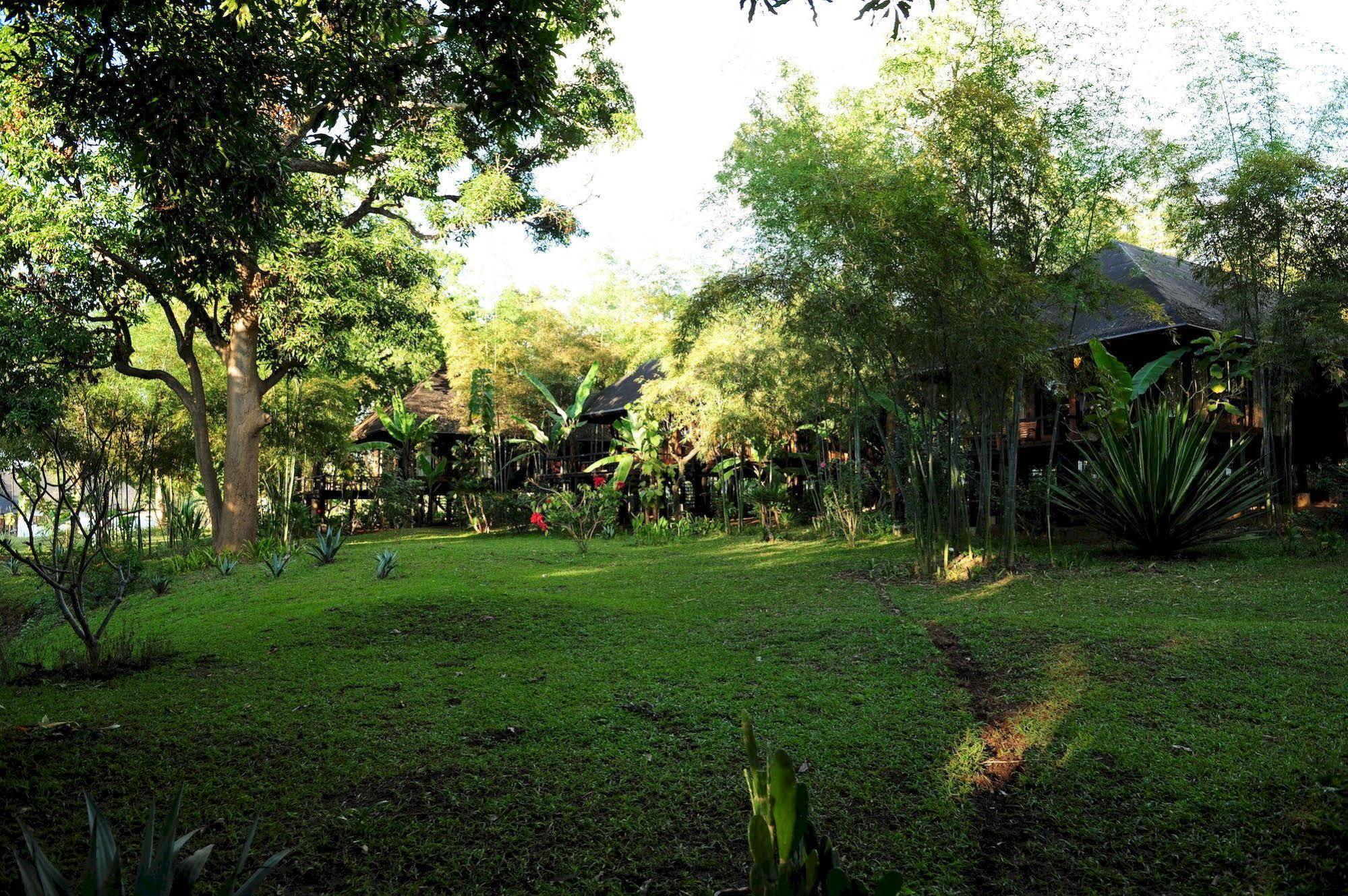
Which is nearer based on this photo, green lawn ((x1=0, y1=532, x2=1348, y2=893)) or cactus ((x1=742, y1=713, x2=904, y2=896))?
cactus ((x1=742, y1=713, x2=904, y2=896))

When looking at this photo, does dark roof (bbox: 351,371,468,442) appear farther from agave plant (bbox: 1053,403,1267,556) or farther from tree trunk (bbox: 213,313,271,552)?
agave plant (bbox: 1053,403,1267,556)

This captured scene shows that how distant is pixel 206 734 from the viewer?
3756mm

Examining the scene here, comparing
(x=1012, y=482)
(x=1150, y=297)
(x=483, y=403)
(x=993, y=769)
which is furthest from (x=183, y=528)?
(x=1150, y=297)

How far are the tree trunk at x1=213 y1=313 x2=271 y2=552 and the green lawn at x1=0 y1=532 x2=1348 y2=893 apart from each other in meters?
6.46

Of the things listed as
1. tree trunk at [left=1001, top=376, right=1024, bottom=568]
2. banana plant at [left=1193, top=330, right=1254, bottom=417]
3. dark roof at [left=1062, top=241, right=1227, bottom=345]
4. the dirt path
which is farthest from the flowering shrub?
banana plant at [left=1193, top=330, right=1254, bottom=417]

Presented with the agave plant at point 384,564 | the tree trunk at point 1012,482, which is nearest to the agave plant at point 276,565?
the agave plant at point 384,564

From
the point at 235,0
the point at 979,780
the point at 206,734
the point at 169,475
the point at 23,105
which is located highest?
the point at 23,105

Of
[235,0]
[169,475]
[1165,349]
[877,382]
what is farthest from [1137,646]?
[169,475]

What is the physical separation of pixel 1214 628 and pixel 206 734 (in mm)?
5999

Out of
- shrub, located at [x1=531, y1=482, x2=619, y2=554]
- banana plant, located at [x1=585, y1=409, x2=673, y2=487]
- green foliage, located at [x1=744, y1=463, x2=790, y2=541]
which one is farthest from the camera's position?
banana plant, located at [x1=585, y1=409, x2=673, y2=487]

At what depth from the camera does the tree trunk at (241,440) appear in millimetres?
12852

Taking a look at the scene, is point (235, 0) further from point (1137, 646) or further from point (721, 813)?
point (1137, 646)

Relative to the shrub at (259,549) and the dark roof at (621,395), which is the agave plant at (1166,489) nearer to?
the shrub at (259,549)

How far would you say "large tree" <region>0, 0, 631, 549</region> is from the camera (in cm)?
412
